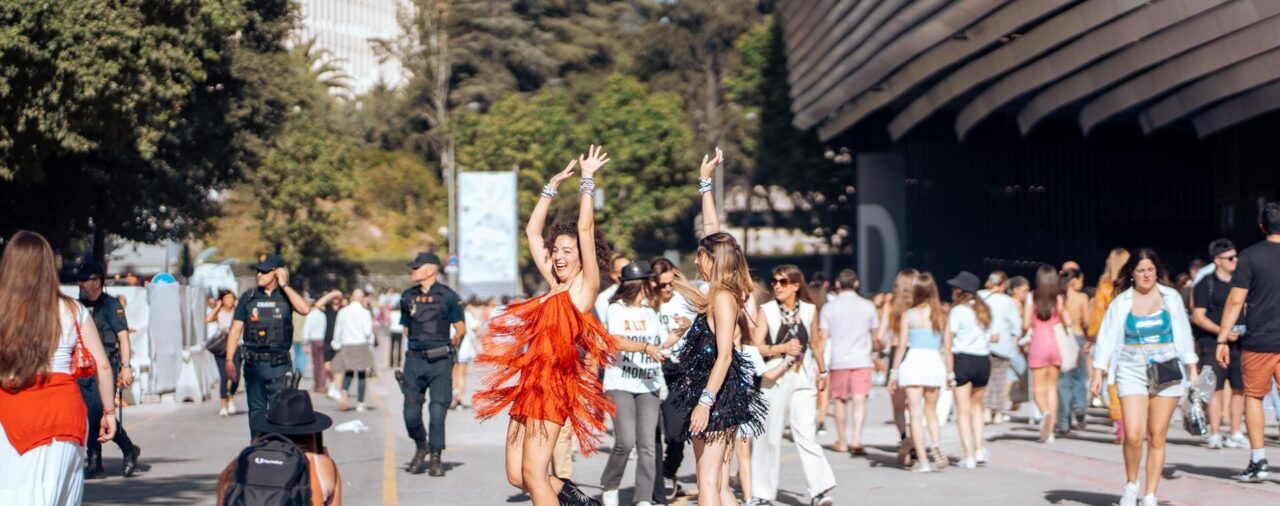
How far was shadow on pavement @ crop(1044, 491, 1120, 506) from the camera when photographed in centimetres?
1172

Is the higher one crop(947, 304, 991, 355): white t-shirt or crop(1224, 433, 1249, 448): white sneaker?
crop(947, 304, 991, 355): white t-shirt

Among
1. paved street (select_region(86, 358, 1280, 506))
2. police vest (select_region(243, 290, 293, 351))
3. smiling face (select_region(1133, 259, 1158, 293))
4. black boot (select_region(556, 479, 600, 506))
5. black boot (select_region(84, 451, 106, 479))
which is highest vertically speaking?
smiling face (select_region(1133, 259, 1158, 293))

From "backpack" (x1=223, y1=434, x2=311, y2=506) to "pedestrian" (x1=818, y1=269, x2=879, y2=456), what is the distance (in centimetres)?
1026

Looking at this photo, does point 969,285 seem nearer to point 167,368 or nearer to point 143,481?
point 143,481

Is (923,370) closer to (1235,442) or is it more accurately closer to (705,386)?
(1235,442)

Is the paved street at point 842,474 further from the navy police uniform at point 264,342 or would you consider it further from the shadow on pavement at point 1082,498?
Result: the navy police uniform at point 264,342

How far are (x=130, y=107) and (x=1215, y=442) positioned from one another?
52.5 feet

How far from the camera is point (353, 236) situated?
80.3 meters

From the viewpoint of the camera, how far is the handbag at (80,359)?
7332mm

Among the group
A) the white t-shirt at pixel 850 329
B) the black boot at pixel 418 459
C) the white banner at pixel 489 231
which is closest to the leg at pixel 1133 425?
the white t-shirt at pixel 850 329

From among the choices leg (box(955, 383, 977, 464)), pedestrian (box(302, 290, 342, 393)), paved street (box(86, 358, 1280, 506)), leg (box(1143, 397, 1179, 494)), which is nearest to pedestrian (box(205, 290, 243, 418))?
pedestrian (box(302, 290, 342, 393))

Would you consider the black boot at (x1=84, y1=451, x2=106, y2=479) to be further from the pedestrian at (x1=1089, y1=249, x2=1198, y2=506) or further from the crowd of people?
the pedestrian at (x1=1089, y1=249, x2=1198, y2=506)

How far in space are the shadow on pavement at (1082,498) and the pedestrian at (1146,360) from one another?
980 mm

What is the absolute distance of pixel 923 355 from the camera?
541 inches
